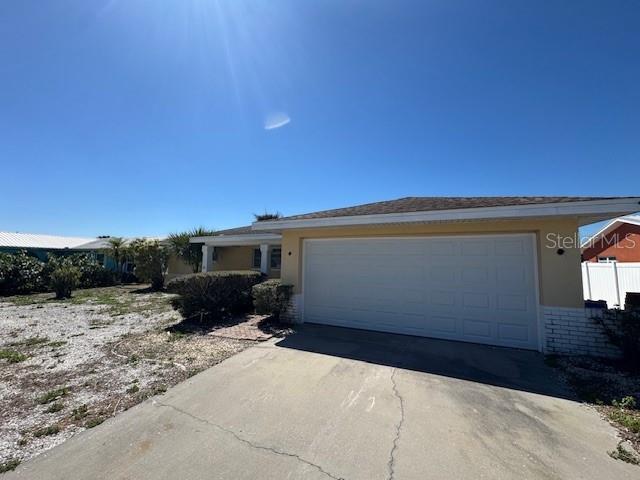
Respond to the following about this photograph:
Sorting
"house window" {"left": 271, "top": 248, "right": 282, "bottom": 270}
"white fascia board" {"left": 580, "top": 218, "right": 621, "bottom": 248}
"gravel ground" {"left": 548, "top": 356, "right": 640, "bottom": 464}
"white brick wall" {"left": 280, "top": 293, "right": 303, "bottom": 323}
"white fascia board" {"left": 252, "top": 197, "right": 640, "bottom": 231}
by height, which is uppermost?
"white fascia board" {"left": 580, "top": 218, "right": 621, "bottom": 248}

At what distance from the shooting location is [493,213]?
19.6ft

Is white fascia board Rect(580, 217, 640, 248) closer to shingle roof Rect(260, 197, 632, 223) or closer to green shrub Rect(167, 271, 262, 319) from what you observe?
shingle roof Rect(260, 197, 632, 223)

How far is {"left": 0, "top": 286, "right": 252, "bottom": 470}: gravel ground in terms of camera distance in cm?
345

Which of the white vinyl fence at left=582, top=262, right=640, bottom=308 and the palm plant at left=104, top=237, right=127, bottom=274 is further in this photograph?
the palm plant at left=104, top=237, right=127, bottom=274

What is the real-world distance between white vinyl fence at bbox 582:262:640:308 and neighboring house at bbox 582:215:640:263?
671 cm

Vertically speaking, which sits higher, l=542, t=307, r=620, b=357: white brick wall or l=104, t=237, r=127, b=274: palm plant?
l=104, t=237, r=127, b=274: palm plant

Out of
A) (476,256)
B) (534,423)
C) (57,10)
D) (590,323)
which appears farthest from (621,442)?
(57,10)

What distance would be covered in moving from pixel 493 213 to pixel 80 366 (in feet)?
27.9

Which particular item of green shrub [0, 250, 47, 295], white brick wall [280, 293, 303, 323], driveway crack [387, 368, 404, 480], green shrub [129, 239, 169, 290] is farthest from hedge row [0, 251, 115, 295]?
driveway crack [387, 368, 404, 480]

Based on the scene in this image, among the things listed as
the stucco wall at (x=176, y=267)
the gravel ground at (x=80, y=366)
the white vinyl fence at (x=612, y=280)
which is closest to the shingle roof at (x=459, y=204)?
the gravel ground at (x=80, y=366)

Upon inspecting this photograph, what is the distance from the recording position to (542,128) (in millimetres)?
9758

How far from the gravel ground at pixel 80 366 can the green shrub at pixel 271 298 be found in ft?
5.76

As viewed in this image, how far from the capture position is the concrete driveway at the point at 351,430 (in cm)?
263

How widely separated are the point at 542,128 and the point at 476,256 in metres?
6.38
